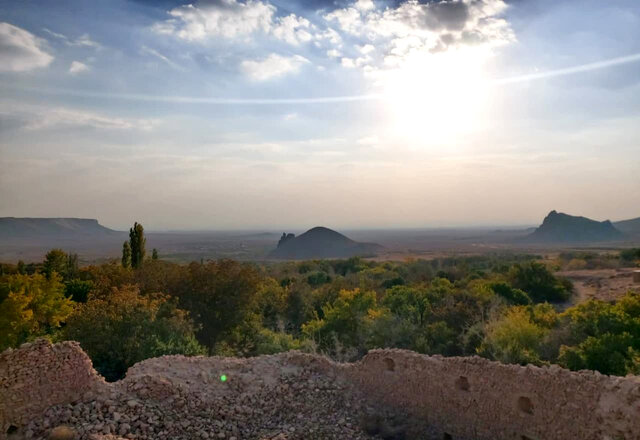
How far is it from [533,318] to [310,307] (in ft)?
44.6

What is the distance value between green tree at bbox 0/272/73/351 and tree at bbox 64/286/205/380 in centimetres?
365

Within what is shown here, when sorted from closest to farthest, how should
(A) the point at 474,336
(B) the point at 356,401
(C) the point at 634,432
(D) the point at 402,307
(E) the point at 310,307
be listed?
(C) the point at 634,432
(B) the point at 356,401
(A) the point at 474,336
(D) the point at 402,307
(E) the point at 310,307

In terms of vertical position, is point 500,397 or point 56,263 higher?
point 56,263

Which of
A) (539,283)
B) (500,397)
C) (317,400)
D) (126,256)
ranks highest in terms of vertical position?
(126,256)

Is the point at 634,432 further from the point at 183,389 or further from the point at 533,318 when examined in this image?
the point at 533,318

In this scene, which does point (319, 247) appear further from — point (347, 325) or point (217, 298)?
point (217, 298)

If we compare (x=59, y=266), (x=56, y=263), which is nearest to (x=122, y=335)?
(x=59, y=266)

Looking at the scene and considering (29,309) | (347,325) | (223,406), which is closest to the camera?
(223,406)

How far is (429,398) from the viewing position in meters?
11.5

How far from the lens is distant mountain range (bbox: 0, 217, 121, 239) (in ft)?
465

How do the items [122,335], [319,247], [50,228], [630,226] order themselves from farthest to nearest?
1. [50,228]
2. [630,226]
3. [319,247]
4. [122,335]

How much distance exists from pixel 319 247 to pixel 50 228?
97673mm

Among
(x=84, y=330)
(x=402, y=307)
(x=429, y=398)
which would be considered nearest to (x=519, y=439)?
(x=429, y=398)

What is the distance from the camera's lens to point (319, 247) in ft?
383
